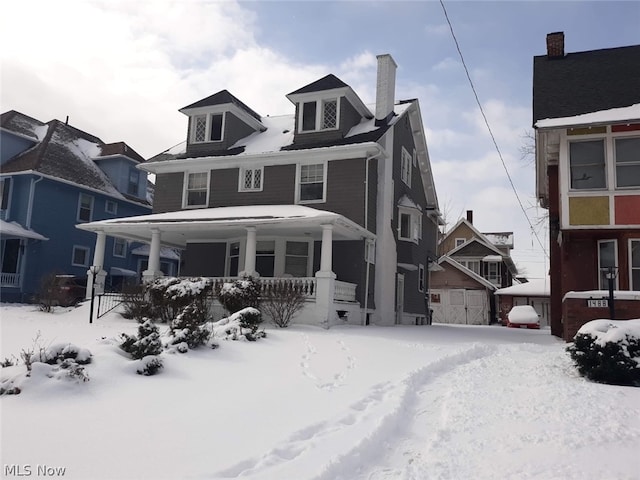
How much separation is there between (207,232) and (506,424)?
1473 centimetres

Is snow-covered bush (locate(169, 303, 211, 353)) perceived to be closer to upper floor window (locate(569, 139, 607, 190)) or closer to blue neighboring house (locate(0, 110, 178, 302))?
upper floor window (locate(569, 139, 607, 190))

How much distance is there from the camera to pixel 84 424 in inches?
175

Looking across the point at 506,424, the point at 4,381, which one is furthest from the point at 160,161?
the point at 506,424

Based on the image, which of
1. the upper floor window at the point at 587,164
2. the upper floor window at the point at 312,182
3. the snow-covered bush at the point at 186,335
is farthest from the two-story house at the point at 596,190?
the snow-covered bush at the point at 186,335

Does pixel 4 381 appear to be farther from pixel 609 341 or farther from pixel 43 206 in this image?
pixel 43 206

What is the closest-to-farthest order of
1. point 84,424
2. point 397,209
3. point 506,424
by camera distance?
point 84,424
point 506,424
point 397,209

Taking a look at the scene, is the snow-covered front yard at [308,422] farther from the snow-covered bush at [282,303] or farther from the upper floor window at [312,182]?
the upper floor window at [312,182]

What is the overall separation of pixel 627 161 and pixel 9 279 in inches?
948

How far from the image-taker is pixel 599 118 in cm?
1355

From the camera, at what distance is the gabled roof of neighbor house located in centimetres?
2473

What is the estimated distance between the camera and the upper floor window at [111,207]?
2797 cm

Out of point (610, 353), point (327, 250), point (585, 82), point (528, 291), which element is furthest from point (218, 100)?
point (528, 291)

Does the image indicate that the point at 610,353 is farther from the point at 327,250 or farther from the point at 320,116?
the point at 320,116

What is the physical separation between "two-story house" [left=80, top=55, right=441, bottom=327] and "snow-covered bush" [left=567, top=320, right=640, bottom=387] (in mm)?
7805
